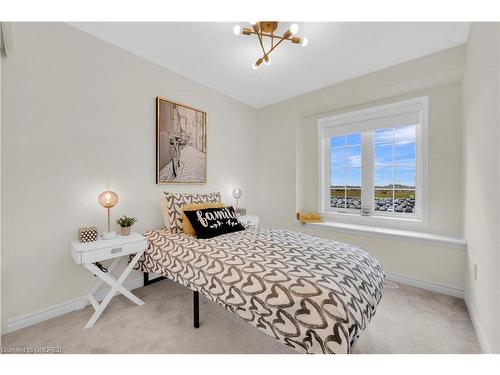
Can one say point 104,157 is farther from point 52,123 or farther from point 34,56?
point 34,56

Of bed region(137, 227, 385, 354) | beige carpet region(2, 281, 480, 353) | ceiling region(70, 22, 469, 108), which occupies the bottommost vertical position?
beige carpet region(2, 281, 480, 353)

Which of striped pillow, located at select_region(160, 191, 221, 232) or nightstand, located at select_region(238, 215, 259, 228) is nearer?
striped pillow, located at select_region(160, 191, 221, 232)

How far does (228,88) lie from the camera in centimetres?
318

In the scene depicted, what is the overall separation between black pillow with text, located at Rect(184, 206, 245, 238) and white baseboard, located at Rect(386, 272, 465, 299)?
1962mm

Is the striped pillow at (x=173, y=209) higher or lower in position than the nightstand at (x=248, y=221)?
higher

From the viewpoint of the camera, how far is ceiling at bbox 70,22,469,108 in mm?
1944

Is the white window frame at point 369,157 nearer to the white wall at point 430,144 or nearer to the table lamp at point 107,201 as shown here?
the white wall at point 430,144

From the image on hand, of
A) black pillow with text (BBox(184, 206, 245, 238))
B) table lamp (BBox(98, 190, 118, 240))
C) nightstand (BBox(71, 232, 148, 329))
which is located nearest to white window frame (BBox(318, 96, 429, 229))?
black pillow with text (BBox(184, 206, 245, 238))

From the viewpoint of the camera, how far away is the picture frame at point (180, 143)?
2.54 m

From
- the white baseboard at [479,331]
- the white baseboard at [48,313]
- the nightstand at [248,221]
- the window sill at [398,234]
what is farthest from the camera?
the nightstand at [248,221]

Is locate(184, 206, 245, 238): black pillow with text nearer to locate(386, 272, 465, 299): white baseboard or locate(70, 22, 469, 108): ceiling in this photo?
locate(70, 22, 469, 108): ceiling

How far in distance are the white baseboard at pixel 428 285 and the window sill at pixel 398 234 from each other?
0.43 meters

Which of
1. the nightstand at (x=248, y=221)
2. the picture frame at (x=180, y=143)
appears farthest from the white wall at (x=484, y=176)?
the picture frame at (x=180, y=143)

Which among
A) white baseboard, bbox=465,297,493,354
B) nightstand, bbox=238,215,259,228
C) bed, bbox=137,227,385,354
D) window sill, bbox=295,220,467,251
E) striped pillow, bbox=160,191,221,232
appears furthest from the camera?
nightstand, bbox=238,215,259,228
